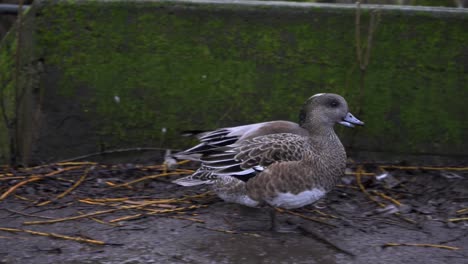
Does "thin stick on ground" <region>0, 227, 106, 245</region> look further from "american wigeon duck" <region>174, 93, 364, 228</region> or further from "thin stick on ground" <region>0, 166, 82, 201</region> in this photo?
"american wigeon duck" <region>174, 93, 364, 228</region>

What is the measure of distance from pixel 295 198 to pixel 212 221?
1.83ft

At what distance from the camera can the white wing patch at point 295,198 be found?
4.45 metres

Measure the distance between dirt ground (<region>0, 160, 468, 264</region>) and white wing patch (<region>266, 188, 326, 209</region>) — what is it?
179 mm

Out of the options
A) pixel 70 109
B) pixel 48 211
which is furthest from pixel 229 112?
pixel 48 211

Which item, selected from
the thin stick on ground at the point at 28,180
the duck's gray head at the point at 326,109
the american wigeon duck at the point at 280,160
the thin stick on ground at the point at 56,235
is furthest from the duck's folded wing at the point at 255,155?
the thin stick on ground at the point at 28,180

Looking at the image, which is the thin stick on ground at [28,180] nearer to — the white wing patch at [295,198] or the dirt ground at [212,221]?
the dirt ground at [212,221]

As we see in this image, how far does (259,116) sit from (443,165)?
4.77ft

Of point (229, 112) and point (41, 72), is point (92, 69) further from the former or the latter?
point (229, 112)

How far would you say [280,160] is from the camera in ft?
14.8

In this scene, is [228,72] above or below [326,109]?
above

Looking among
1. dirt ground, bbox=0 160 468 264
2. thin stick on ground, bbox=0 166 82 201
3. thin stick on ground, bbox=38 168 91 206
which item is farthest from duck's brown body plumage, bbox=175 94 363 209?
thin stick on ground, bbox=0 166 82 201

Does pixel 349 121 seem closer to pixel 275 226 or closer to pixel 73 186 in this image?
pixel 275 226

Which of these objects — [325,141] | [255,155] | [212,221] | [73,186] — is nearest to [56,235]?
[73,186]

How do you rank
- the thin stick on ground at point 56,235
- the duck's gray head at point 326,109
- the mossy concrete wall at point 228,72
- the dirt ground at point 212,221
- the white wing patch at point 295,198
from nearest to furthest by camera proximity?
the dirt ground at point 212,221 < the thin stick on ground at point 56,235 < the white wing patch at point 295,198 < the duck's gray head at point 326,109 < the mossy concrete wall at point 228,72
